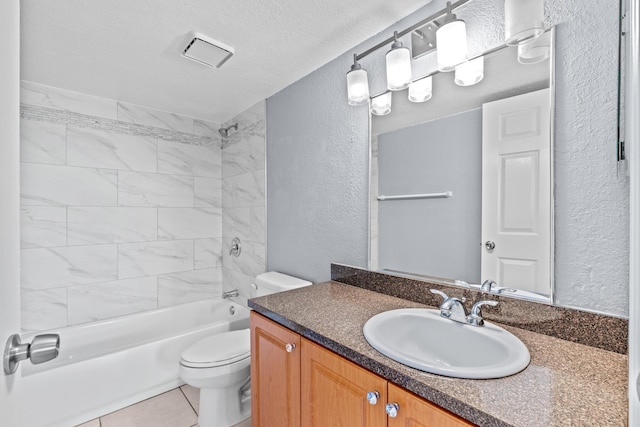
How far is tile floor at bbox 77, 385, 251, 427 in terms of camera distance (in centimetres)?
181

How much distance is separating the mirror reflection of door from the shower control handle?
1325 millimetres

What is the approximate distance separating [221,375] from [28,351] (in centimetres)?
126

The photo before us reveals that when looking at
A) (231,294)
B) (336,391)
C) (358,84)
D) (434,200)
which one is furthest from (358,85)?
(231,294)

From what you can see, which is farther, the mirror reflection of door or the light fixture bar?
the light fixture bar

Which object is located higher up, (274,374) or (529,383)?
(529,383)

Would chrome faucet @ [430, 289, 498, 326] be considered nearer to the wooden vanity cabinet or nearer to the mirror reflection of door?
the mirror reflection of door

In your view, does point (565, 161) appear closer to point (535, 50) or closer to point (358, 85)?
point (535, 50)

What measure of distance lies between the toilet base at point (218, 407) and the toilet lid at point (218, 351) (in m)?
0.21

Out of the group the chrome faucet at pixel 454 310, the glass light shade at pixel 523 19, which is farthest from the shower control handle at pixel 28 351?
the glass light shade at pixel 523 19

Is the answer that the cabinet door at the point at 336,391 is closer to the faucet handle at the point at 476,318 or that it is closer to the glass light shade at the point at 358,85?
the faucet handle at the point at 476,318

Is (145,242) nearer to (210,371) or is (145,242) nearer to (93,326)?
(93,326)

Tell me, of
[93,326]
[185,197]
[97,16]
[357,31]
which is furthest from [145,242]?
[357,31]

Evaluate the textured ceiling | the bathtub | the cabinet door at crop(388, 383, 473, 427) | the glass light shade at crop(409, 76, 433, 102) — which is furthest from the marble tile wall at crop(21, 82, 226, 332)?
the cabinet door at crop(388, 383, 473, 427)

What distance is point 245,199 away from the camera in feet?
8.79
